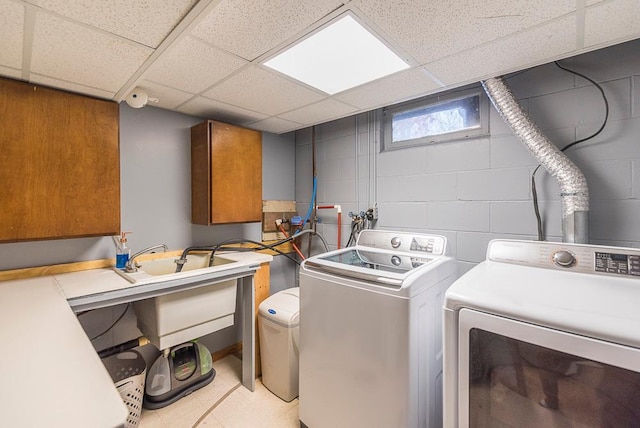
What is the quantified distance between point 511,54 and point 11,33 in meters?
2.24

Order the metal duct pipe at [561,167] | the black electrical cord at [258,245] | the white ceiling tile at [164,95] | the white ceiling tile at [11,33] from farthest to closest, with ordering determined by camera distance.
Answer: the black electrical cord at [258,245] < the white ceiling tile at [164,95] < the metal duct pipe at [561,167] < the white ceiling tile at [11,33]

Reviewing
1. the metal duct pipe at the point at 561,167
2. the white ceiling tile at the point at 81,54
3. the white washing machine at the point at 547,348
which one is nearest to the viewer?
the white washing machine at the point at 547,348

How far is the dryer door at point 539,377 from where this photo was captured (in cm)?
80

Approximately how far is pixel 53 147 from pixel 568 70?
2.93 meters

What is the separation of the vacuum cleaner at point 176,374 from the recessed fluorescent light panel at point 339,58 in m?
2.10

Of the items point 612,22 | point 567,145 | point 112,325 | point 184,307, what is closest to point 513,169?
point 567,145

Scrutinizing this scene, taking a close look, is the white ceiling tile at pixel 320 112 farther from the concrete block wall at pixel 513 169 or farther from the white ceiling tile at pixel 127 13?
the white ceiling tile at pixel 127 13

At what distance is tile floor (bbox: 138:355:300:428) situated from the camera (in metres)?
1.79

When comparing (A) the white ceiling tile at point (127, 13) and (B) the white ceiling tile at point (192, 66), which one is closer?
(A) the white ceiling tile at point (127, 13)

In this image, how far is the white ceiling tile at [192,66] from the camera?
4.43ft

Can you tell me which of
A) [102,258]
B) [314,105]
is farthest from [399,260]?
[102,258]

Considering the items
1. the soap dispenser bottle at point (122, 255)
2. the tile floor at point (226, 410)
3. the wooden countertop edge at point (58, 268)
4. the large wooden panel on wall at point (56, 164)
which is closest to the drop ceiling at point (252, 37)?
the large wooden panel on wall at point (56, 164)

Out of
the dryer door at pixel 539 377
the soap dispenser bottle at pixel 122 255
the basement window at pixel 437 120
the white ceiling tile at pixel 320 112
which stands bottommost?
the dryer door at pixel 539 377

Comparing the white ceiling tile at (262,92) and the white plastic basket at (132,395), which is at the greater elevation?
the white ceiling tile at (262,92)
